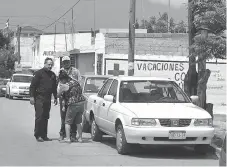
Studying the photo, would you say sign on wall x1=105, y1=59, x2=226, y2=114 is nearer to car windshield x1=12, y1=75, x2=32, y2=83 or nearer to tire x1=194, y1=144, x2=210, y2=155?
car windshield x1=12, y1=75, x2=32, y2=83

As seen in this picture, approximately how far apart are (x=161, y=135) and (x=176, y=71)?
20336 millimetres

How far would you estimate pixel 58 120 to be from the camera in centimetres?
1811

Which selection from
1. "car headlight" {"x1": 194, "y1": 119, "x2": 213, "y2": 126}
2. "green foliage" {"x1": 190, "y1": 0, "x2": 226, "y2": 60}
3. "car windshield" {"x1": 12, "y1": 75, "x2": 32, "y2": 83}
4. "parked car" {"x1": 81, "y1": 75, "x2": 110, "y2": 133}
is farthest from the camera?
"car windshield" {"x1": 12, "y1": 75, "x2": 32, "y2": 83}

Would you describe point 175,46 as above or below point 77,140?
above

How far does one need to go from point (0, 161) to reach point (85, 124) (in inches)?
204

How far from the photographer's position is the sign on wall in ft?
93.7

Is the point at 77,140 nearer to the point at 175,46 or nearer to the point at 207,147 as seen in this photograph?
the point at 207,147

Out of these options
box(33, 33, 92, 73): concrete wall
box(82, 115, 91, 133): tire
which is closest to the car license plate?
box(82, 115, 91, 133): tire

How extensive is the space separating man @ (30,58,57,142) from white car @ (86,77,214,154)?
1.28 m

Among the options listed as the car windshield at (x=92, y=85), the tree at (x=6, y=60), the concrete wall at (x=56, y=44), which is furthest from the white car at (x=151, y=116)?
the tree at (x=6, y=60)

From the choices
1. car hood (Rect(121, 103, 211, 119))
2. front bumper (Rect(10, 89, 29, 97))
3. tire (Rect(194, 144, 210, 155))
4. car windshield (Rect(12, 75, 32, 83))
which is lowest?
front bumper (Rect(10, 89, 29, 97))

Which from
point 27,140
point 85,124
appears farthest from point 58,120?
point 27,140

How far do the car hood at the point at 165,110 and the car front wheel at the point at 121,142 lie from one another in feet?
1.55

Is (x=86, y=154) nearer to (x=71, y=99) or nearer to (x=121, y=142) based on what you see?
(x=121, y=142)
